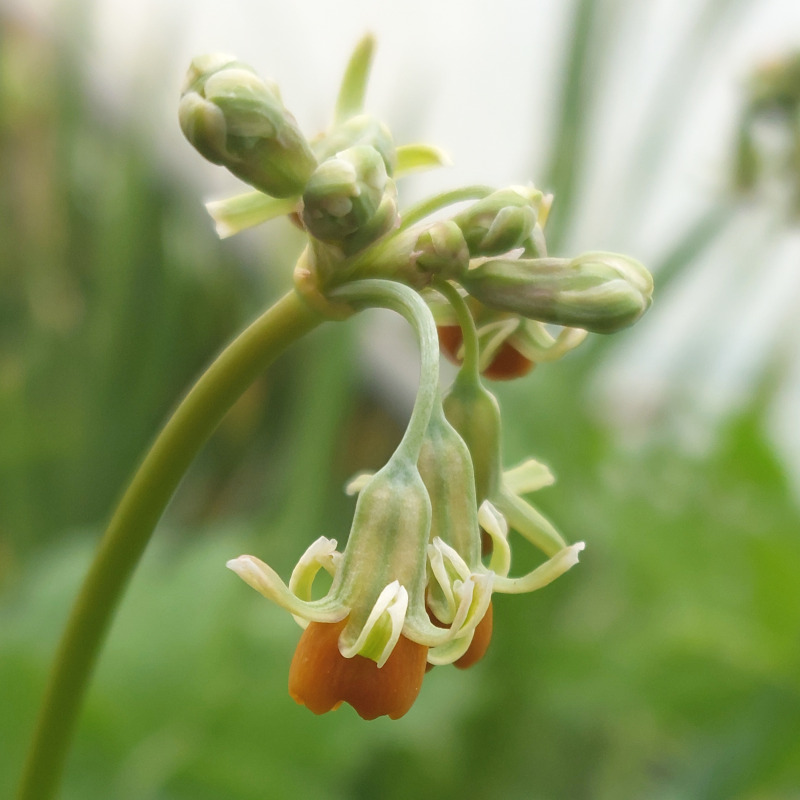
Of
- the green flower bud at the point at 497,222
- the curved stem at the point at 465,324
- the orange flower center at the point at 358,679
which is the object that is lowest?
the orange flower center at the point at 358,679

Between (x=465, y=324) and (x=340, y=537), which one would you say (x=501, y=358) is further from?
(x=340, y=537)

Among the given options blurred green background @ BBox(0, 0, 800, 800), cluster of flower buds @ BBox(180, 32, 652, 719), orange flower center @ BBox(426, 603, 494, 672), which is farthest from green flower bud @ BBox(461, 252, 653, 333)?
blurred green background @ BBox(0, 0, 800, 800)

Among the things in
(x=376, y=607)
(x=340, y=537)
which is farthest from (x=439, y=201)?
(x=340, y=537)

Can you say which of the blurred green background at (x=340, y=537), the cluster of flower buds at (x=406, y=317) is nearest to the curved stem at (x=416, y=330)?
the cluster of flower buds at (x=406, y=317)

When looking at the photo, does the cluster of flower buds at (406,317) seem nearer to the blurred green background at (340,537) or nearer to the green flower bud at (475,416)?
the green flower bud at (475,416)

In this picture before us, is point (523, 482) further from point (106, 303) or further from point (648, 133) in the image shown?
point (106, 303)

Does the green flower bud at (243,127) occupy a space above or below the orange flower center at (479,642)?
above
